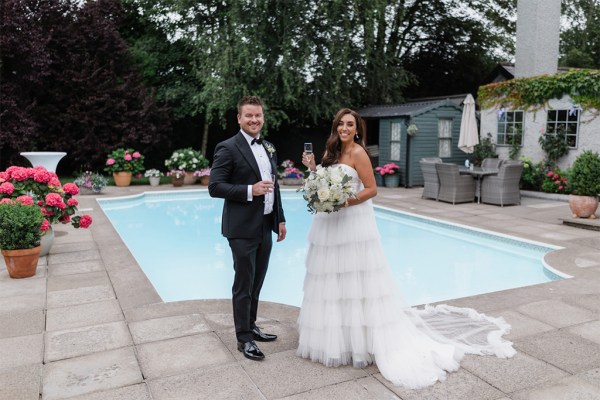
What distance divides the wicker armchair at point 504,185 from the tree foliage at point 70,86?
34.5 feet

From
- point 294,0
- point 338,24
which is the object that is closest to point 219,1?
point 294,0

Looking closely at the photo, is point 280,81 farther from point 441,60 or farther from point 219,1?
point 441,60

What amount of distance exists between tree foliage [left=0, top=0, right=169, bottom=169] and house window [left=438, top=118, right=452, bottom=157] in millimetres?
9091

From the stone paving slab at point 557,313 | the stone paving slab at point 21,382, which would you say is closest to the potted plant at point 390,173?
the stone paving slab at point 557,313

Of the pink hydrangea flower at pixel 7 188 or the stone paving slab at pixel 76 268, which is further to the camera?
the pink hydrangea flower at pixel 7 188

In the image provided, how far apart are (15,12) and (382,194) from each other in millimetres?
11708

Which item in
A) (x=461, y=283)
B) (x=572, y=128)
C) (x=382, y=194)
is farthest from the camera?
(x=382, y=194)

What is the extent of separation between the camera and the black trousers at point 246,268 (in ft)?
10.7

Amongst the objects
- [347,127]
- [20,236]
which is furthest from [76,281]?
[347,127]

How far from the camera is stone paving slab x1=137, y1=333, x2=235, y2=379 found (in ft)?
10.5

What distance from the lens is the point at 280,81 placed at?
52.2ft

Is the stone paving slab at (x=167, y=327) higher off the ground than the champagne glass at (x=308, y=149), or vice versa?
the champagne glass at (x=308, y=149)

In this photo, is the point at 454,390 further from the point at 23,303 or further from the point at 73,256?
the point at 73,256

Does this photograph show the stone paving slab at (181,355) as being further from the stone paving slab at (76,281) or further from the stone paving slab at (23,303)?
the stone paving slab at (76,281)
